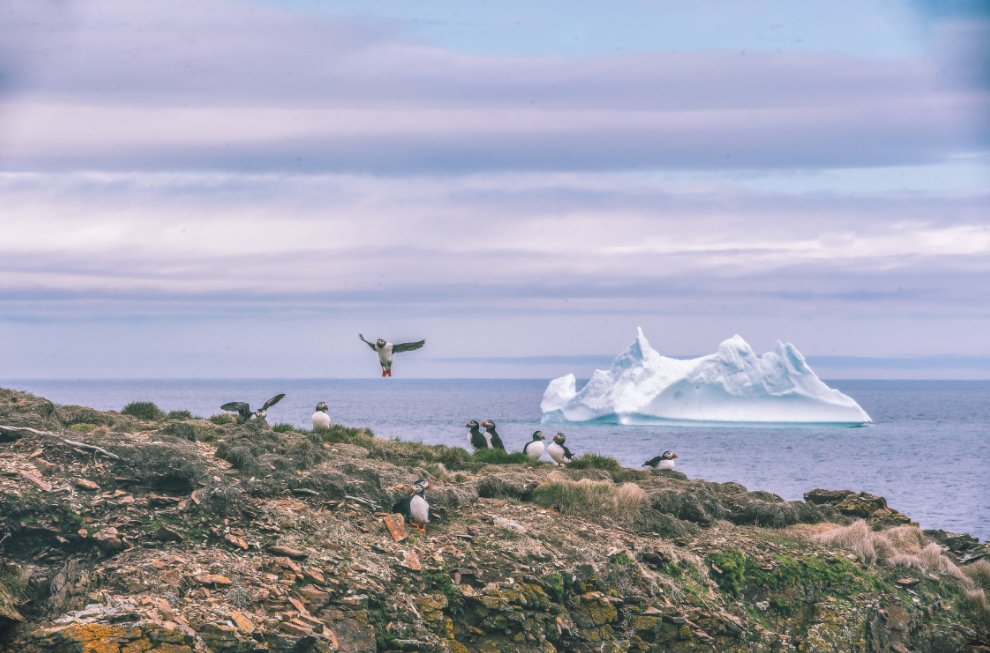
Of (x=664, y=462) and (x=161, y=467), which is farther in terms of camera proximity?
(x=664, y=462)

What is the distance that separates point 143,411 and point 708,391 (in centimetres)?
9155

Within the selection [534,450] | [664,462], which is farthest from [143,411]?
[664,462]

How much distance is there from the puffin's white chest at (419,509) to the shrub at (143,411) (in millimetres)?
10874

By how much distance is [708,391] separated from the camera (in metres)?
114

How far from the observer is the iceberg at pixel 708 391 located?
357ft

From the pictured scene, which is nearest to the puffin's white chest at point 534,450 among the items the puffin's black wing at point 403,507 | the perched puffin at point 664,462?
the perched puffin at point 664,462

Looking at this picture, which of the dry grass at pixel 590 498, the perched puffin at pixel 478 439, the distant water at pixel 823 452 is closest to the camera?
the dry grass at pixel 590 498

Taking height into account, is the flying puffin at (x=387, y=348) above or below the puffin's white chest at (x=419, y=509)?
above

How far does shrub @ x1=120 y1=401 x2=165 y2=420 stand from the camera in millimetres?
28875

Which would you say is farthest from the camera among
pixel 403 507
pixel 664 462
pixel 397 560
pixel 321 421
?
pixel 664 462

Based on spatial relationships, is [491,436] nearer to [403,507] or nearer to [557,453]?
[557,453]

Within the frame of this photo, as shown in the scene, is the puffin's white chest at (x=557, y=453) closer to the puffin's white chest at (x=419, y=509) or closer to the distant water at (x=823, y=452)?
the puffin's white chest at (x=419, y=509)

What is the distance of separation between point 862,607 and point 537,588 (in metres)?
7.76

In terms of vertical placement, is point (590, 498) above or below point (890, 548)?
above
